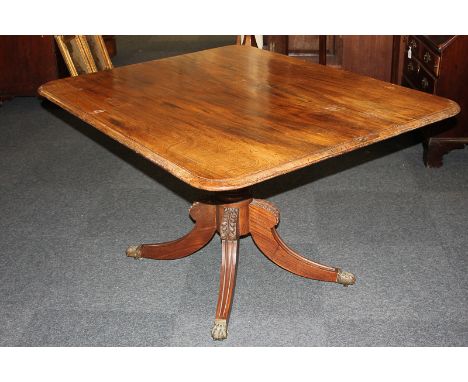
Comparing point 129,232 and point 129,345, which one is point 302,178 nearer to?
point 129,232

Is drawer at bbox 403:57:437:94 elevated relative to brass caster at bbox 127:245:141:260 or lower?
elevated

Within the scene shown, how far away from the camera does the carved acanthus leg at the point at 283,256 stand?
220cm

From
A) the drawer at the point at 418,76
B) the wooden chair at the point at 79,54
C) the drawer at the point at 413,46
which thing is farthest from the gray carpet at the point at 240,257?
the wooden chair at the point at 79,54

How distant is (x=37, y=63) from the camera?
164 inches

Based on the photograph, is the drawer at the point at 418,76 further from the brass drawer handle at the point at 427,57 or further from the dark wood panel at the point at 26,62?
the dark wood panel at the point at 26,62

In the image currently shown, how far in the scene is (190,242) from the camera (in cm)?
237

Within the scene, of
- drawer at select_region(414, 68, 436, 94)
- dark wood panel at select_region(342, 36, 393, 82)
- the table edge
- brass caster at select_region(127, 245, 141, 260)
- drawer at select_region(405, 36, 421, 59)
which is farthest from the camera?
dark wood panel at select_region(342, 36, 393, 82)

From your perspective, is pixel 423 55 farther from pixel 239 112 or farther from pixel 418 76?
pixel 239 112

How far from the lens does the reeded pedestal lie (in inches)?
83.0

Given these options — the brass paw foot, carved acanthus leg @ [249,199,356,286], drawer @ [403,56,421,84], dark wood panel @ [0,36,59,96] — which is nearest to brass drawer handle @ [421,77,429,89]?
drawer @ [403,56,421,84]

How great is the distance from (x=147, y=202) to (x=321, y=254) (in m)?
0.93

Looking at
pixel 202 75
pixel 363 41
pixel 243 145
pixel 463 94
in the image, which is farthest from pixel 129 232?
pixel 363 41

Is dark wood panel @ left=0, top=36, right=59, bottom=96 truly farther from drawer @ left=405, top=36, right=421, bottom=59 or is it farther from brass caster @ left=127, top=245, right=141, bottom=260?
drawer @ left=405, top=36, right=421, bottom=59

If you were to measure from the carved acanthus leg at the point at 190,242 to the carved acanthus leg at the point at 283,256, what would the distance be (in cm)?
17
